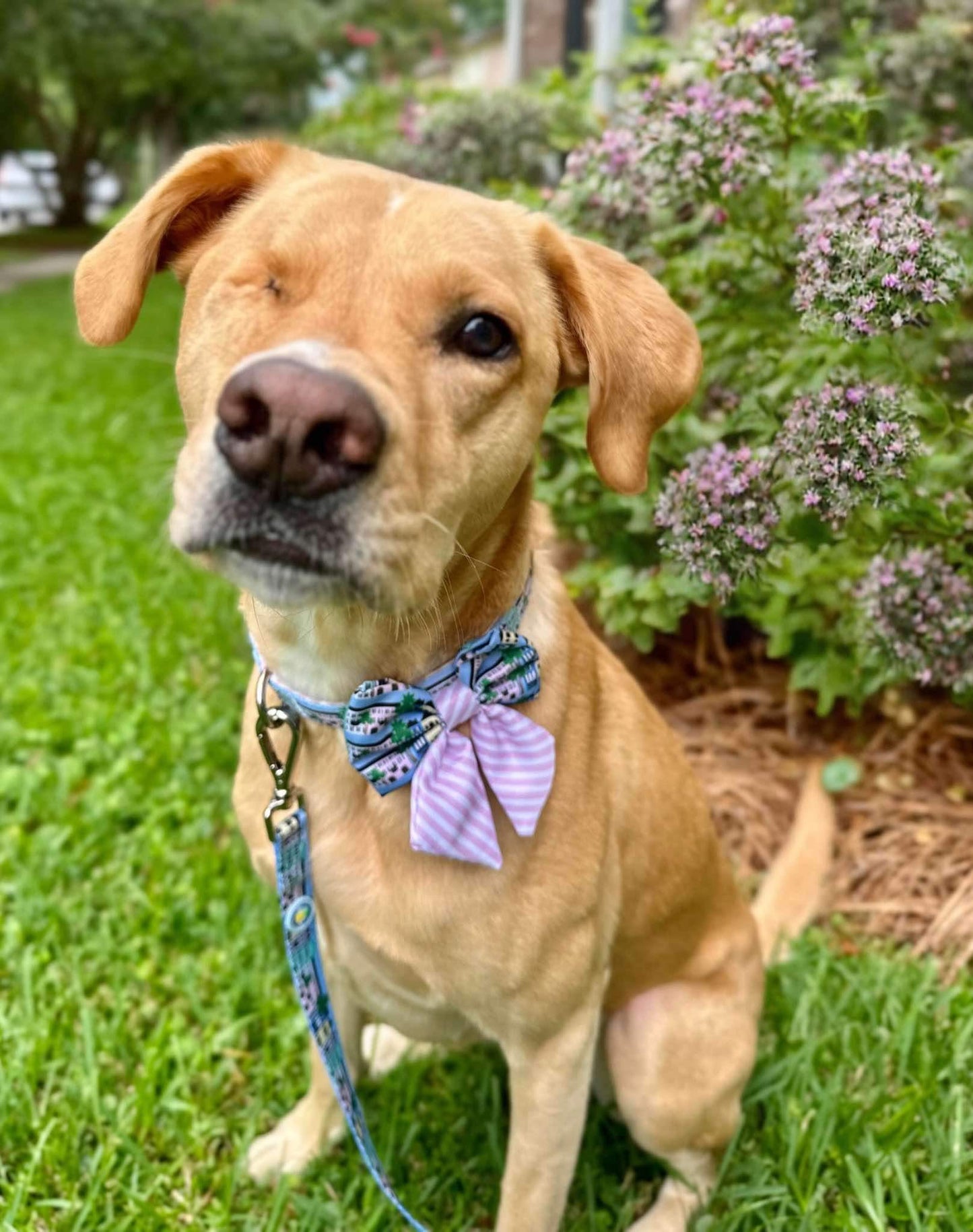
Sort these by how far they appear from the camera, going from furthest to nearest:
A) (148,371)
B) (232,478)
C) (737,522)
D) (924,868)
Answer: (148,371), (924,868), (737,522), (232,478)

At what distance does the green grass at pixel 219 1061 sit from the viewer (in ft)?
7.55

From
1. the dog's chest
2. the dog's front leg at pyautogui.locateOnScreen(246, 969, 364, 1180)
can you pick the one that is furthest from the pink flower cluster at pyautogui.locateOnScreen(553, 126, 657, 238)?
the dog's front leg at pyautogui.locateOnScreen(246, 969, 364, 1180)

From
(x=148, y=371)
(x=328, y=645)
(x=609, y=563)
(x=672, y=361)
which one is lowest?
(x=148, y=371)

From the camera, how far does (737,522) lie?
2236 millimetres

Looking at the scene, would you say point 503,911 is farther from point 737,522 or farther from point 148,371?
point 148,371

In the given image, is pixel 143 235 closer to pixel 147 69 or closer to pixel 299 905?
pixel 299 905

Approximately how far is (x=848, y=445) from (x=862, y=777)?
1.93m

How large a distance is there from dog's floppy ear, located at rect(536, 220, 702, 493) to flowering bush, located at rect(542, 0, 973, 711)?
1.05 feet

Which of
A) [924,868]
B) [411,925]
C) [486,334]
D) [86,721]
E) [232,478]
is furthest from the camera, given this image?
[86,721]

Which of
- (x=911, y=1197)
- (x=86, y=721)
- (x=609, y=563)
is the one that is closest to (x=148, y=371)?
(x=86, y=721)

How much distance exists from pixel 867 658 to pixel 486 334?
155 centimetres

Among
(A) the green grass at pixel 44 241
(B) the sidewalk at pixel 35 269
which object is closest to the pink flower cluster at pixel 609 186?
(B) the sidewalk at pixel 35 269

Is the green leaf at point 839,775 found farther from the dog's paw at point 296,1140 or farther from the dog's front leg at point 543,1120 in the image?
the dog's paw at point 296,1140

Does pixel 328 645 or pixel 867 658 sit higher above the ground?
pixel 328 645
